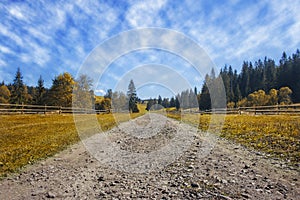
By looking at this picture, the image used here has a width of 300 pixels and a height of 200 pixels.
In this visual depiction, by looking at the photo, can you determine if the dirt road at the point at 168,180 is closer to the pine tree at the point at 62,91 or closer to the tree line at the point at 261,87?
the pine tree at the point at 62,91

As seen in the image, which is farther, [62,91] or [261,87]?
[261,87]

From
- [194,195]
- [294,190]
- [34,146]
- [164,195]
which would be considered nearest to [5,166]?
[34,146]

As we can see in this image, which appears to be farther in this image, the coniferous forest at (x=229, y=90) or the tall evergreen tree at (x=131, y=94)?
the coniferous forest at (x=229, y=90)

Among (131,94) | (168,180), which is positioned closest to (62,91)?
(131,94)

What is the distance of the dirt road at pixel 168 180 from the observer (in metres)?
4.72

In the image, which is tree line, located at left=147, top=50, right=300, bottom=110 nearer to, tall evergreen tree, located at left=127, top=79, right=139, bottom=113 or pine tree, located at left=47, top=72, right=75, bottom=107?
tall evergreen tree, located at left=127, top=79, right=139, bottom=113

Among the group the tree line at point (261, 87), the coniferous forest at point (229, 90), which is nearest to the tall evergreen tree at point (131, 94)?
the coniferous forest at point (229, 90)

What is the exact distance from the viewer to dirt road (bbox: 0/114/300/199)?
15.5 feet

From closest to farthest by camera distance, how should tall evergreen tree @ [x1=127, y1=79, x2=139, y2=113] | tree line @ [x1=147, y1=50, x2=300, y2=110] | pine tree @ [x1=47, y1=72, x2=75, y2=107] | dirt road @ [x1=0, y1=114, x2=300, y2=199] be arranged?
dirt road @ [x1=0, y1=114, x2=300, y2=199] → tall evergreen tree @ [x1=127, y1=79, x2=139, y2=113] → pine tree @ [x1=47, y1=72, x2=75, y2=107] → tree line @ [x1=147, y1=50, x2=300, y2=110]

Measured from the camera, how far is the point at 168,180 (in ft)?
18.5

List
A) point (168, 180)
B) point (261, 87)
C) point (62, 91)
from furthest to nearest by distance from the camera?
point (261, 87) → point (62, 91) → point (168, 180)

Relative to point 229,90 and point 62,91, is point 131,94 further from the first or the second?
point 229,90

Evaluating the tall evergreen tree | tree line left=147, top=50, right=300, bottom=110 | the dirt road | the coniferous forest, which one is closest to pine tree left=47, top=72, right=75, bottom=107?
the coniferous forest

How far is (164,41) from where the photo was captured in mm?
12398
